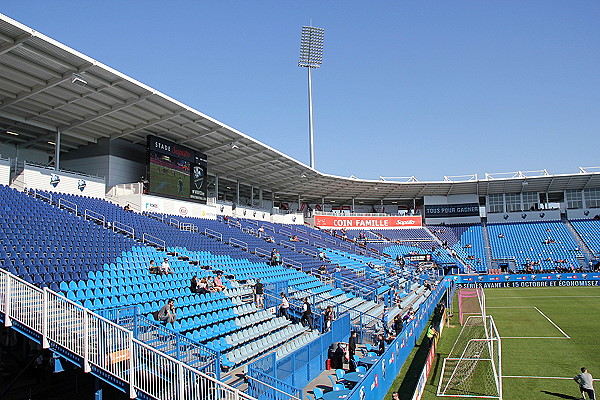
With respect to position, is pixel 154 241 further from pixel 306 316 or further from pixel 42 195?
pixel 306 316

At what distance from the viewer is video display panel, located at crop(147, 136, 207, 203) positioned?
86.7 feet

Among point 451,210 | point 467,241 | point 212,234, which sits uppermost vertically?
point 451,210

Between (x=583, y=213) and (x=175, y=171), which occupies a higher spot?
(x=175, y=171)

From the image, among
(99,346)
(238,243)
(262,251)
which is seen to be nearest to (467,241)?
(262,251)

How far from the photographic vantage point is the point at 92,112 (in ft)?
76.1

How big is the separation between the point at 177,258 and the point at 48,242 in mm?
5561

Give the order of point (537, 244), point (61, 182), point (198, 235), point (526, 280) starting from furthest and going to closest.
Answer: point (537, 244) < point (526, 280) < point (198, 235) < point (61, 182)

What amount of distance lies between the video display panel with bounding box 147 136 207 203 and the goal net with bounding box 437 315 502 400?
18384mm

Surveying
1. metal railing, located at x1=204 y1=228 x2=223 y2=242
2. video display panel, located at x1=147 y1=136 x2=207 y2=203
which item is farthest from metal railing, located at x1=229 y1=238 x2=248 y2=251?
video display panel, located at x1=147 y1=136 x2=207 y2=203

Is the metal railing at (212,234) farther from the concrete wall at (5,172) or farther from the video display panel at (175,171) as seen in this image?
the concrete wall at (5,172)

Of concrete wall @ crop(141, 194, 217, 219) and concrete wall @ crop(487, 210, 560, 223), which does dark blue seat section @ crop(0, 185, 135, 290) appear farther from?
concrete wall @ crop(487, 210, 560, 223)

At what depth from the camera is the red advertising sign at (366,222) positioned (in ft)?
167

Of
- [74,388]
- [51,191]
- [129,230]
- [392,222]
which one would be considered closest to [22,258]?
[74,388]

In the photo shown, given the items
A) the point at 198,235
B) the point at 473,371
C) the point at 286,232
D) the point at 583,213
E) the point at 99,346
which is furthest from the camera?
the point at 583,213
